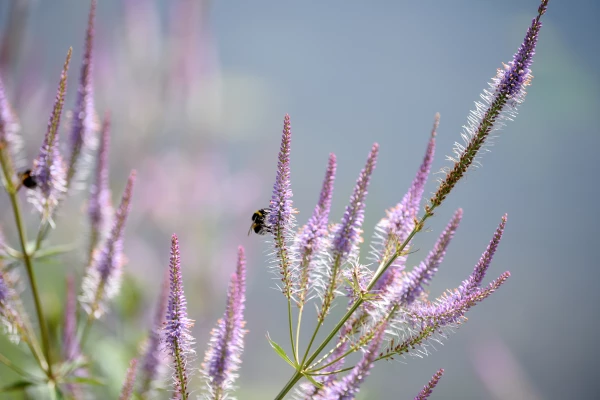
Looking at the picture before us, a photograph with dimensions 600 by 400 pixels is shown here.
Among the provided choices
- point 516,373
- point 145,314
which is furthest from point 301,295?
point 516,373

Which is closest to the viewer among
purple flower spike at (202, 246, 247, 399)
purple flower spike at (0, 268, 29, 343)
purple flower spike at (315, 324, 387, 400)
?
purple flower spike at (315, 324, 387, 400)

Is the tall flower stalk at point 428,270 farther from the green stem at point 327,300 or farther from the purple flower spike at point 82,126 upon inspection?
the purple flower spike at point 82,126

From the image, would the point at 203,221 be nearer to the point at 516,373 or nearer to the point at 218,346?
the point at 516,373

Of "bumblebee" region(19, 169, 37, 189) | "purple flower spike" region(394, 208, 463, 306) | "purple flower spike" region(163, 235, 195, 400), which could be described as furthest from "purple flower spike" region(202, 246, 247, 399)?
"bumblebee" region(19, 169, 37, 189)

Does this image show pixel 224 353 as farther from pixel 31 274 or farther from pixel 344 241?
pixel 31 274

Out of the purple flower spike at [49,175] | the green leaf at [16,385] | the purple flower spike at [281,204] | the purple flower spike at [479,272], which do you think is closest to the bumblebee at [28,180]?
the purple flower spike at [49,175]

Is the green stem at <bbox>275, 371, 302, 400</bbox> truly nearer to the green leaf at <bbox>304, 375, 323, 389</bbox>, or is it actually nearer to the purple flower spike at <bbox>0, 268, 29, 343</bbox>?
the green leaf at <bbox>304, 375, 323, 389</bbox>

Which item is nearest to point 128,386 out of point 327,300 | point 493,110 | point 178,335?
point 178,335
